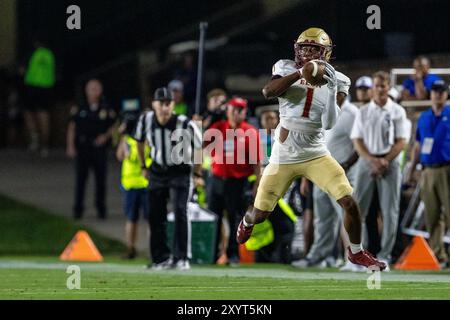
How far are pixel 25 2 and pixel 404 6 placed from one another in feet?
23.2

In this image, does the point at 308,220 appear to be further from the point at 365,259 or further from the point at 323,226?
the point at 365,259

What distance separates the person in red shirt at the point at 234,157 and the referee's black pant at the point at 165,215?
1.01 metres

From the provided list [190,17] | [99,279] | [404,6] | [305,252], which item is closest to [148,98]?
[190,17]

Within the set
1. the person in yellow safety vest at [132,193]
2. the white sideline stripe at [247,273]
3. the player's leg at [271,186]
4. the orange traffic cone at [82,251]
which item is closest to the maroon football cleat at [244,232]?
the player's leg at [271,186]

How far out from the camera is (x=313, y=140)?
14.2 m

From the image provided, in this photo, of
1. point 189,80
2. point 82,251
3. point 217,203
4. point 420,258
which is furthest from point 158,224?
point 189,80

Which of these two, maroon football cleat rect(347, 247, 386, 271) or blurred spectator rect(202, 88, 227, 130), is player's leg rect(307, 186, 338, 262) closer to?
blurred spectator rect(202, 88, 227, 130)

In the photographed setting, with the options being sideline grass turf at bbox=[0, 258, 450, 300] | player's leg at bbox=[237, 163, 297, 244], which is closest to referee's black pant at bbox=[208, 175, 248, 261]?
sideline grass turf at bbox=[0, 258, 450, 300]

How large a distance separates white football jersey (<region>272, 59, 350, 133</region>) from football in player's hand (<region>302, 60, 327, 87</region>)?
0.53 m

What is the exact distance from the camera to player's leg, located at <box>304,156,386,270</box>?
14008mm

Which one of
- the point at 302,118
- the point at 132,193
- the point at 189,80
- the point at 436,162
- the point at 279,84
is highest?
the point at 189,80

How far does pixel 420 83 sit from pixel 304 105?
19.2 ft

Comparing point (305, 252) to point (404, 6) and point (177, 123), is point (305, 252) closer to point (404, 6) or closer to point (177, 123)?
point (177, 123)

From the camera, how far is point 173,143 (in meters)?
17.7
